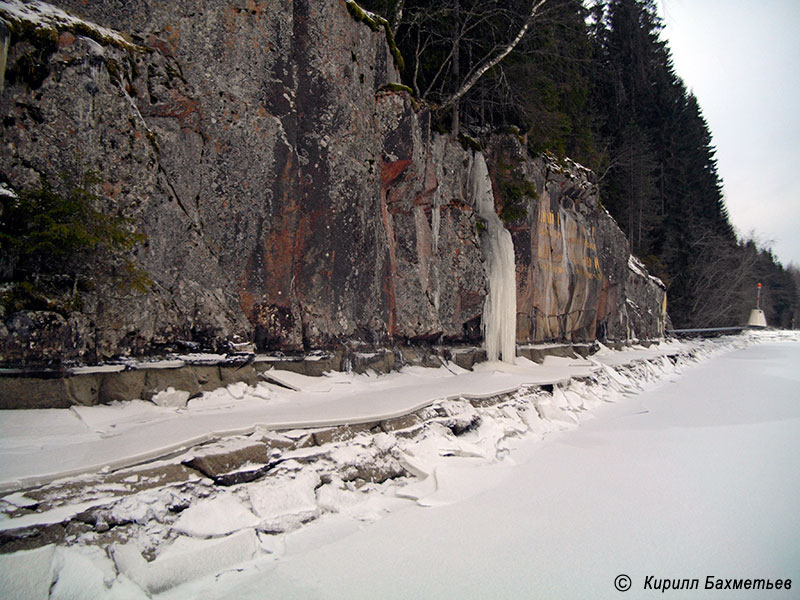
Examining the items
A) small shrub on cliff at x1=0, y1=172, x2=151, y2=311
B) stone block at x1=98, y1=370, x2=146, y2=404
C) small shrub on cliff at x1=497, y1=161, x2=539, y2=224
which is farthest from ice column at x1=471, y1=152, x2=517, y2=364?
small shrub on cliff at x1=0, y1=172, x2=151, y2=311

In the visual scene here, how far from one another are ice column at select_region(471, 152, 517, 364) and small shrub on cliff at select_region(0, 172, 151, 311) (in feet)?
22.1

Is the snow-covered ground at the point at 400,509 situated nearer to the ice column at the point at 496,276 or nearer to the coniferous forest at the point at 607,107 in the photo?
the ice column at the point at 496,276

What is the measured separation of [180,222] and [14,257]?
150cm

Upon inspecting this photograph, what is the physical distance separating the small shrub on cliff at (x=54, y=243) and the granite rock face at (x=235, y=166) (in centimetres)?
15

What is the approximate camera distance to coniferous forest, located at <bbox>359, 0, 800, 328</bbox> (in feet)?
36.0

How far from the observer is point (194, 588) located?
2686 mm

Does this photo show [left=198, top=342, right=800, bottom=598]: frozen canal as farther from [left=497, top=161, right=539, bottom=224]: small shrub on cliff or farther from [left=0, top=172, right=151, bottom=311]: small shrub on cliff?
[left=497, top=161, right=539, bottom=224]: small shrub on cliff

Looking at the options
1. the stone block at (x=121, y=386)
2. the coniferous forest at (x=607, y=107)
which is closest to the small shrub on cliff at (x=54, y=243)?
the stone block at (x=121, y=386)

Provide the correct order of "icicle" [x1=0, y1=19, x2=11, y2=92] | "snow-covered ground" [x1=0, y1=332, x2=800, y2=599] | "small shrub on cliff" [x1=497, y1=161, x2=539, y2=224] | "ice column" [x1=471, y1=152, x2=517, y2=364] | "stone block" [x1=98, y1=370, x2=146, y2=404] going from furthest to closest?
"small shrub on cliff" [x1=497, y1=161, x2=539, y2=224], "ice column" [x1=471, y1=152, x2=517, y2=364], "stone block" [x1=98, y1=370, x2=146, y2=404], "icicle" [x1=0, y1=19, x2=11, y2=92], "snow-covered ground" [x1=0, y1=332, x2=800, y2=599]

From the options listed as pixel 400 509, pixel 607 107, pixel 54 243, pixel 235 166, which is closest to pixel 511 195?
pixel 235 166

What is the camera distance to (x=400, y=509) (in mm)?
3818

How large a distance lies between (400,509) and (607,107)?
25.2 metres

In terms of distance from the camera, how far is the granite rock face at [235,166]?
14.1 feet

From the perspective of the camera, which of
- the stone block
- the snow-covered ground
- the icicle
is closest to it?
the snow-covered ground
